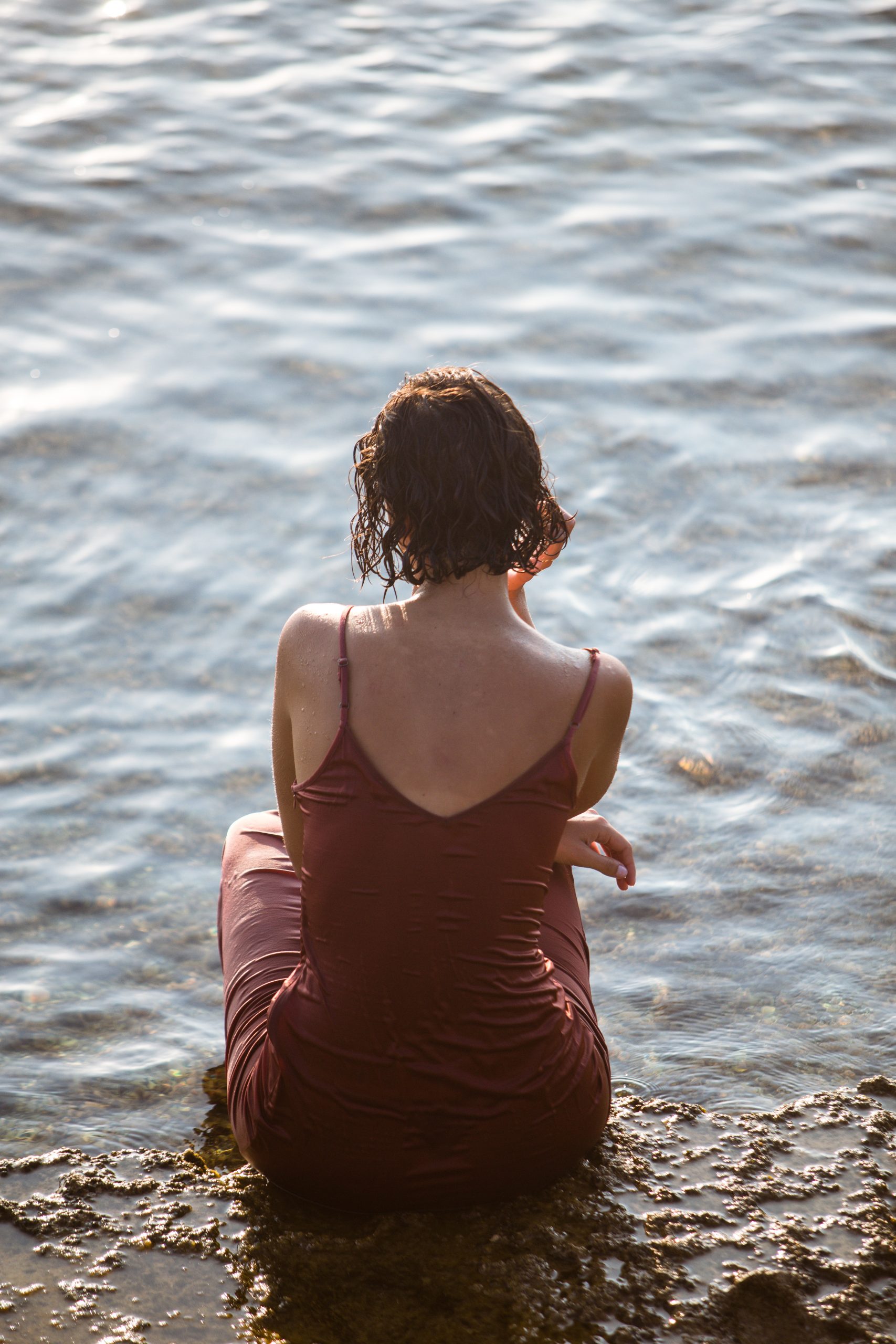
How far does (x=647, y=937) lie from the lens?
370 centimetres

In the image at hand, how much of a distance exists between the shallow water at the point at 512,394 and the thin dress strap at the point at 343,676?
119cm

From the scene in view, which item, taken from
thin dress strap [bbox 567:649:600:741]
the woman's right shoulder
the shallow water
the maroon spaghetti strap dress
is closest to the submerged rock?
the maroon spaghetti strap dress

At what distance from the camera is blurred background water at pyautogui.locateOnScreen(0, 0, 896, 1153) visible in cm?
357

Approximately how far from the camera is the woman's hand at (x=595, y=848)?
287cm

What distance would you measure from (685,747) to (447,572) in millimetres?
2344

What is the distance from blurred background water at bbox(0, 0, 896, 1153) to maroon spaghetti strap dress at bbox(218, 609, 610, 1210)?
2.01 feet

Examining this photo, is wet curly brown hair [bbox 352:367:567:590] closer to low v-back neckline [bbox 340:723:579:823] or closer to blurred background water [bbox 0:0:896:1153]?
low v-back neckline [bbox 340:723:579:823]

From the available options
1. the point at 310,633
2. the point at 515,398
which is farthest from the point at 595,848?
the point at 515,398

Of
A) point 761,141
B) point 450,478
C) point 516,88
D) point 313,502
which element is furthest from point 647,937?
point 516,88

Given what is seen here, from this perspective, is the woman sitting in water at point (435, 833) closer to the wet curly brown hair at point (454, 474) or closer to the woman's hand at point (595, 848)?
the wet curly brown hair at point (454, 474)

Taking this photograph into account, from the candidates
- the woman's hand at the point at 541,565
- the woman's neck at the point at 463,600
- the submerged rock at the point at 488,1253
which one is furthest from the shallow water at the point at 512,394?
the woman's neck at the point at 463,600

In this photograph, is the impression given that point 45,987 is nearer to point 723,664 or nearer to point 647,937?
point 647,937

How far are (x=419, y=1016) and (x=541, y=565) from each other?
90cm

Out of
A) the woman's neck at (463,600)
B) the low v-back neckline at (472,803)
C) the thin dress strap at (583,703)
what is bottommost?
the low v-back neckline at (472,803)
